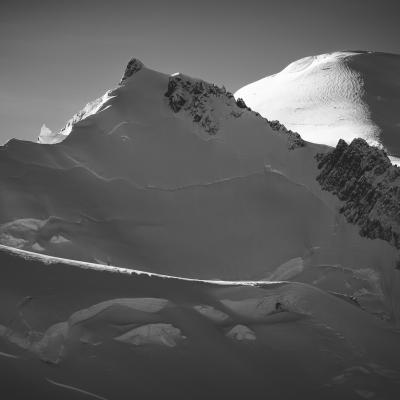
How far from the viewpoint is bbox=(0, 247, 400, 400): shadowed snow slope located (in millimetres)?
23062

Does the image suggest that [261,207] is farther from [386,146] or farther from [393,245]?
[386,146]

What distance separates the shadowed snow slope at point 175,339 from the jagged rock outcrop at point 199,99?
73.1 ft

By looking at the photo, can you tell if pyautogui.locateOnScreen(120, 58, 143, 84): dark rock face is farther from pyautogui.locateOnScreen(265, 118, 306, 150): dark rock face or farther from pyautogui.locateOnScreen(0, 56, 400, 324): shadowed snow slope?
pyautogui.locateOnScreen(265, 118, 306, 150): dark rock face

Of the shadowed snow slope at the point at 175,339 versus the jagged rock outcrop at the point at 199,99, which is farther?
the jagged rock outcrop at the point at 199,99

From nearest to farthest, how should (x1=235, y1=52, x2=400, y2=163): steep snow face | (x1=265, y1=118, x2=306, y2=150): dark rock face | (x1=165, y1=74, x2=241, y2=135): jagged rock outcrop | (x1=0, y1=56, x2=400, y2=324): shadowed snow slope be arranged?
(x1=0, y1=56, x2=400, y2=324): shadowed snow slope, (x1=165, y1=74, x2=241, y2=135): jagged rock outcrop, (x1=265, y1=118, x2=306, y2=150): dark rock face, (x1=235, y1=52, x2=400, y2=163): steep snow face

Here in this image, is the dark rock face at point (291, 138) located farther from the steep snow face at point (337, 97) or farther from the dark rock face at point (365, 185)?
the steep snow face at point (337, 97)

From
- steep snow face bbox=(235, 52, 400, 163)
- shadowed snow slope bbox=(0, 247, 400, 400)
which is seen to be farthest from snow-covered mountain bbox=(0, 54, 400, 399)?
steep snow face bbox=(235, 52, 400, 163)

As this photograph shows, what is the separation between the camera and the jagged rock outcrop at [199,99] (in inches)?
2000

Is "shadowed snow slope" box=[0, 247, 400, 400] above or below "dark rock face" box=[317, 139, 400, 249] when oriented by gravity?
below

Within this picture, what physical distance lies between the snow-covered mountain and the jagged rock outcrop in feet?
0.43

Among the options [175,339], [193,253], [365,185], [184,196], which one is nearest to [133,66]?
Result: [184,196]

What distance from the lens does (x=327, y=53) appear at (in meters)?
90.6

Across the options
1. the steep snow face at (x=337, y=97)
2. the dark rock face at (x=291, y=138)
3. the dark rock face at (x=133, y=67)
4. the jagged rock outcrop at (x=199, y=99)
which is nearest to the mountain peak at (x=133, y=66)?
the dark rock face at (x=133, y=67)

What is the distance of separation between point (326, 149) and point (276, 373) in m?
29.2
